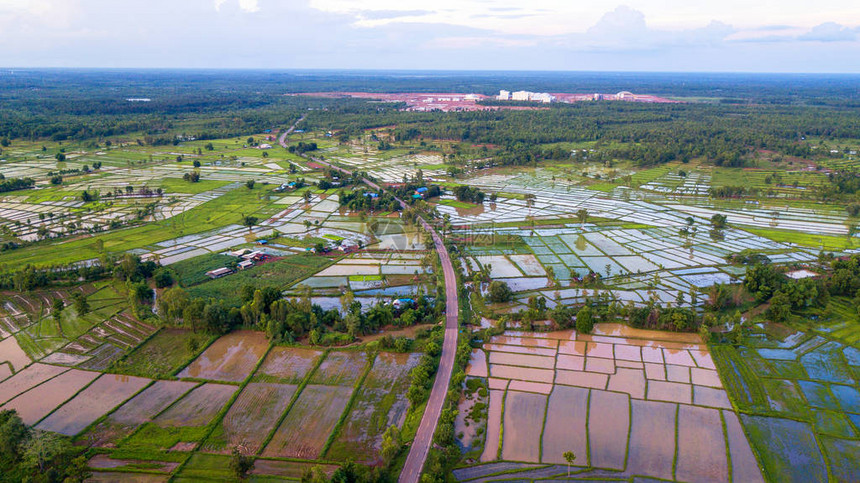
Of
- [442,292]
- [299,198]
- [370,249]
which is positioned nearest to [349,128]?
[299,198]

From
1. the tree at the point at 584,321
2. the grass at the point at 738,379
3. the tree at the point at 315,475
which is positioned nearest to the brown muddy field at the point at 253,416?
the tree at the point at 315,475

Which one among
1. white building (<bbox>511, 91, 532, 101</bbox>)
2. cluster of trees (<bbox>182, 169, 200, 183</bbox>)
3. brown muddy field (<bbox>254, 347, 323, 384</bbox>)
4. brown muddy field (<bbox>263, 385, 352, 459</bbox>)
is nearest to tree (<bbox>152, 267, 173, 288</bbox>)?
brown muddy field (<bbox>254, 347, 323, 384</bbox>)

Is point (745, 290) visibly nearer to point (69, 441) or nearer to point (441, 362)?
point (441, 362)

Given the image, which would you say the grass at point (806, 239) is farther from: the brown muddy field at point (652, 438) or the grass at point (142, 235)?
the grass at point (142, 235)

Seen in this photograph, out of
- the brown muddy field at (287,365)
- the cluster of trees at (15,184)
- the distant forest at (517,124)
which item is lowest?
the brown muddy field at (287,365)

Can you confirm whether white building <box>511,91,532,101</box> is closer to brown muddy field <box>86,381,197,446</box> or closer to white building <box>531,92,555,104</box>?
white building <box>531,92,555,104</box>

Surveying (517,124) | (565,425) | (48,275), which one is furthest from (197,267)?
(517,124)

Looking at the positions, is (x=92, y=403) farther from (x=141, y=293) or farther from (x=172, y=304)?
(x=141, y=293)
